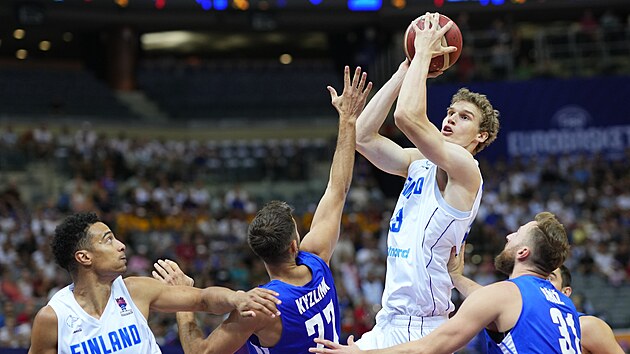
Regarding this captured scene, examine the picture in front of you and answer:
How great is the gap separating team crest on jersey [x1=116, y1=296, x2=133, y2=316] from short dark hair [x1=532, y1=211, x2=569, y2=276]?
2172mm

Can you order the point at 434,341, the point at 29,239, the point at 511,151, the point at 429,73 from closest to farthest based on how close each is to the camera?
the point at 434,341, the point at 429,73, the point at 29,239, the point at 511,151

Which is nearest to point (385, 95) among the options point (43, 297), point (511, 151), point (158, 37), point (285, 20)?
point (43, 297)

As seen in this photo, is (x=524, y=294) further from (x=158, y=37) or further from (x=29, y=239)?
(x=158, y=37)

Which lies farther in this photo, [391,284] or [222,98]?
[222,98]

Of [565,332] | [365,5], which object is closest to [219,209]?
[365,5]

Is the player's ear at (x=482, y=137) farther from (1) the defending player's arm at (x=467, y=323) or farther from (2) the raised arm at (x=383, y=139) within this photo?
(1) the defending player's arm at (x=467, y=323)

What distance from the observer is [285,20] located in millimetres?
26469

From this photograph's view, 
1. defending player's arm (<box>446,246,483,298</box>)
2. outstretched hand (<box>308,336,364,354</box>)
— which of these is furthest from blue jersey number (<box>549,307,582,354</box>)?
outstretched hand (<box>308,336,364,354</box>)

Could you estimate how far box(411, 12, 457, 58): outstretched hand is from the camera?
488 cm

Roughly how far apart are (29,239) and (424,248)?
11.7 meters

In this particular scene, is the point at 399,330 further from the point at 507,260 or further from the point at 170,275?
the point at 170,275

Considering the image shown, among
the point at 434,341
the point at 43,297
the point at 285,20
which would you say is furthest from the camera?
the point at 285,20

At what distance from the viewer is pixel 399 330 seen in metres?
5.00

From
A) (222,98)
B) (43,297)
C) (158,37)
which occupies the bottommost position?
(43,297)
